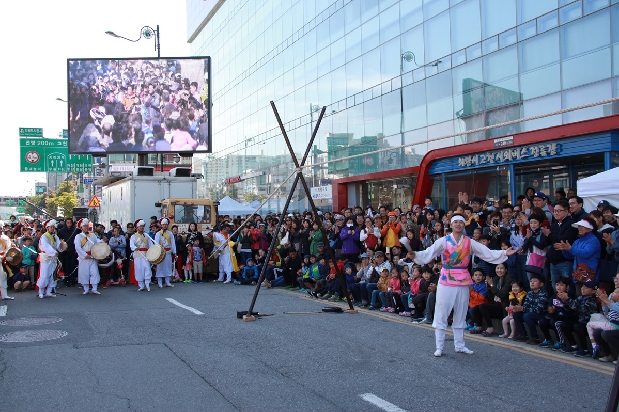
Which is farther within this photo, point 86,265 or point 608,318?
point 86,265

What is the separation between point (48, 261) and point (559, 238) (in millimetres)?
11746

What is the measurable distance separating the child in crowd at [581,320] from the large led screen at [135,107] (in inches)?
845

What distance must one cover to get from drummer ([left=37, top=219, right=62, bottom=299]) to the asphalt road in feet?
11.6

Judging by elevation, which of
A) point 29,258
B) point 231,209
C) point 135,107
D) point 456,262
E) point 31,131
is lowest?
point 29,258

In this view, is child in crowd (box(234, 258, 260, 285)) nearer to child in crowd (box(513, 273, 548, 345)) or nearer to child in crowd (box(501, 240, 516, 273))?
child in crowd (box(501, 240, 516, 273))

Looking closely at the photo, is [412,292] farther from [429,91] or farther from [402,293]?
[429,91]

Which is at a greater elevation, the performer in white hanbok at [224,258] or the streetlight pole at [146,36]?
the streetlight pole at [146,36]

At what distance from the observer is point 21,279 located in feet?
53.8

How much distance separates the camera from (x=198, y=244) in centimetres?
1922

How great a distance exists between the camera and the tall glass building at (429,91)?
1586 centimetres

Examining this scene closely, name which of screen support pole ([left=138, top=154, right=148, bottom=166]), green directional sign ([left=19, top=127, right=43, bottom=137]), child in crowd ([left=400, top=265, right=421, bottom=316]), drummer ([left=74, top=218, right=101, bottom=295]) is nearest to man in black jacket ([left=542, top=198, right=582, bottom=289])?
child in crowd ([left=400, top=265, right=421, bottom=316])

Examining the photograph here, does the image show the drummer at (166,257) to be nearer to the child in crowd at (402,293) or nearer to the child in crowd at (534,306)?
the child in crowd at (402,293)

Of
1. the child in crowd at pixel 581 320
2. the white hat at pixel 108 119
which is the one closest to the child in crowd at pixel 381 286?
the child in crowd at pixel 581 320

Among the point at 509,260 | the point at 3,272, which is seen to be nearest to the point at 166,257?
the point at 3,272
